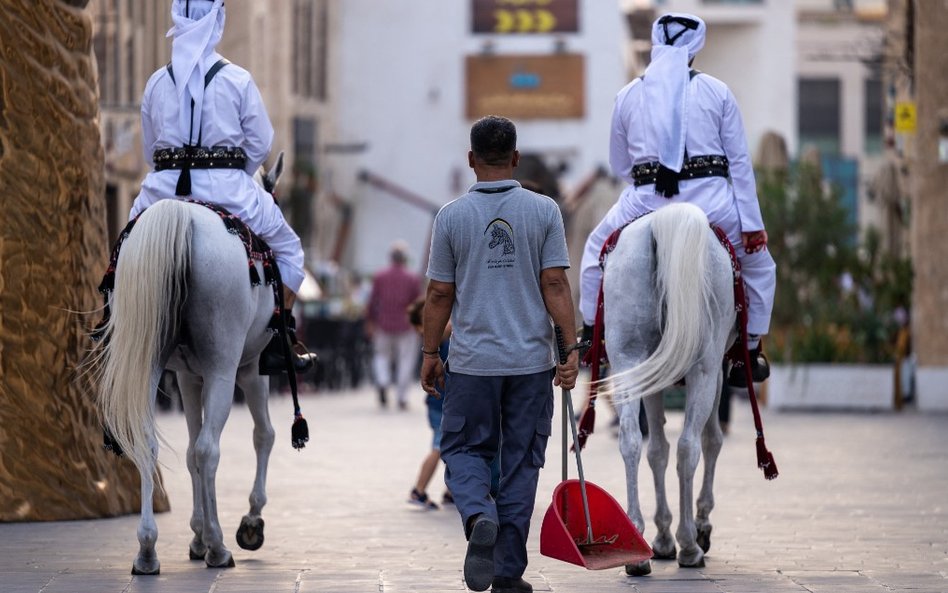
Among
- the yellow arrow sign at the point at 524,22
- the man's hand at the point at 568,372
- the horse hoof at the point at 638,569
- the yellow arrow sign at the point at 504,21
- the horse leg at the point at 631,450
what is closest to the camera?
the man's hand at the point at 568,372

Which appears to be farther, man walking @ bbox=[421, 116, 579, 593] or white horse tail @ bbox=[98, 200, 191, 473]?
white horse tail @ bbox=[98, 200, 191, 473]

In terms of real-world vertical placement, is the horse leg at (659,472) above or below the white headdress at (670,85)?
below

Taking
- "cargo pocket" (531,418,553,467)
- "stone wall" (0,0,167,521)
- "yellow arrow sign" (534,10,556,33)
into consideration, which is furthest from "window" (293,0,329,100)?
"cargo pocket" (531,418,553,467)

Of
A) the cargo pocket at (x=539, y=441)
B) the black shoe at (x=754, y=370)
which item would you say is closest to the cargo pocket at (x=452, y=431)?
the cargo pocket at (x=539, y=441)

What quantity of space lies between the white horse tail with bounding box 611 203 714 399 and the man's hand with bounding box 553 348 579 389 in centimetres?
112

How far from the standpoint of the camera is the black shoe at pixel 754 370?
9.67 meters

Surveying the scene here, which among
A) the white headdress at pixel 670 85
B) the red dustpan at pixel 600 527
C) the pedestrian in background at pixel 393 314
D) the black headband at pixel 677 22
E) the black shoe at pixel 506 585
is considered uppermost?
the black headband at pixel 677 22

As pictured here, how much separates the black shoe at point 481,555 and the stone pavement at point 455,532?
2.85ft

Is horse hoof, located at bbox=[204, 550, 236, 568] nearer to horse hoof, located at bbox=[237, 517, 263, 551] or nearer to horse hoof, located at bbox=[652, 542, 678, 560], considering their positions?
horse hoof, located at bbox=[237, 517, 263, 551]

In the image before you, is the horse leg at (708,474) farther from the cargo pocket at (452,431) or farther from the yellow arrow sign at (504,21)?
the yellow arrow sign at (504,21)

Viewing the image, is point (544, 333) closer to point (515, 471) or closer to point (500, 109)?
point (515, 471)

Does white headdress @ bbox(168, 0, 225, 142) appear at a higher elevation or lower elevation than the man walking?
higher

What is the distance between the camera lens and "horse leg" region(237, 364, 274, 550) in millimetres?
9312

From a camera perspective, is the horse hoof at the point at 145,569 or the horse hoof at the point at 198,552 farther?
the horse hoof at the point at 198,552
